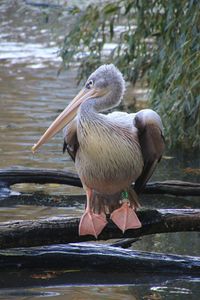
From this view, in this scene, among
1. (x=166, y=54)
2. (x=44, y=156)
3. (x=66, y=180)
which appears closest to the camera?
(x=66, y=180)

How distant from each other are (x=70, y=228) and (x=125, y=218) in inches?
13.7

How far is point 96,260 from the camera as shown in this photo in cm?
656

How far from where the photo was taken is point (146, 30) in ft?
39.3

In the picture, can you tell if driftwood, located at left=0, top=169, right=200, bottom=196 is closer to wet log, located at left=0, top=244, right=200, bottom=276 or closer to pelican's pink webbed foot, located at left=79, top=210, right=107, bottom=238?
wet log, located at left=0, top=244, right=200, bottom=276

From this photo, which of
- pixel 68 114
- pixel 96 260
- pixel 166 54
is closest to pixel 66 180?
pixel 68 114

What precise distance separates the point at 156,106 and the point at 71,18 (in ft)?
39.9

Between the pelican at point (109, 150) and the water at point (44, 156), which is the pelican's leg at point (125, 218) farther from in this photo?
the water at point (44, 156)

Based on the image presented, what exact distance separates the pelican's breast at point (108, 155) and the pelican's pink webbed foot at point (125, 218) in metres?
0.21

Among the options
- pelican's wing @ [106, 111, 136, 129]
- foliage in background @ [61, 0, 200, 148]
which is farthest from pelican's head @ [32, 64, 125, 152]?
foliage in background @ [61, 0, 200, 148]

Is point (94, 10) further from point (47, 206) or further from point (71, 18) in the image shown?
point (71, 18)

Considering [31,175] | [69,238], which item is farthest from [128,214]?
[31,175]

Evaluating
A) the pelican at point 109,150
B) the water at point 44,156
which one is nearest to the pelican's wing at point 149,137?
the pelican at point 109,150

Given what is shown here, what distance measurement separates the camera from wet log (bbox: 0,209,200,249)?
596cm

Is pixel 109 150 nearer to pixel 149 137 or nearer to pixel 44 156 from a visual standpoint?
pixel 149 137
